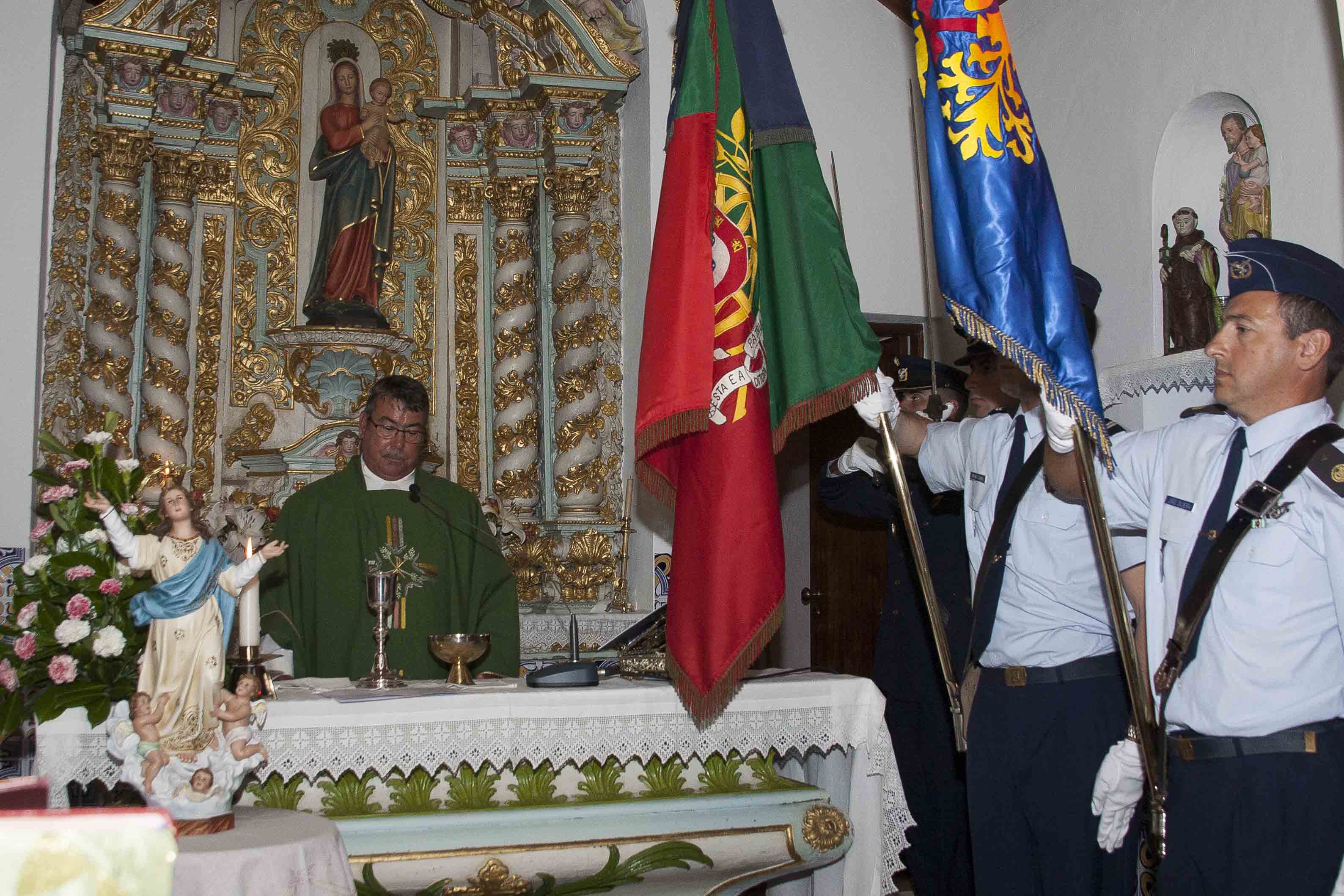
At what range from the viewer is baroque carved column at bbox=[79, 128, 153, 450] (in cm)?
566

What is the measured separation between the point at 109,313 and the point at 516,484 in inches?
83.7

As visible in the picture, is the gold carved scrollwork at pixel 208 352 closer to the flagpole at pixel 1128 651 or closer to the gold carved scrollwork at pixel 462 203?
A: the gold carved scrollwork at pixel 462 203

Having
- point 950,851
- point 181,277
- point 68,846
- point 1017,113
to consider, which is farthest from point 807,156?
point 181,277

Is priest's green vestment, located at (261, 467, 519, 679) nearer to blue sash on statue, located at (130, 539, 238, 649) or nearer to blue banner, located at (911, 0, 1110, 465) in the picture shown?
blue sash on statue, located at (130, 539, 238, 649)

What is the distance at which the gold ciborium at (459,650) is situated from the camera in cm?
355

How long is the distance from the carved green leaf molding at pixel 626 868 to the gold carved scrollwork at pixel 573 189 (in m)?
3.86

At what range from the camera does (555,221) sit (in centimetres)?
649

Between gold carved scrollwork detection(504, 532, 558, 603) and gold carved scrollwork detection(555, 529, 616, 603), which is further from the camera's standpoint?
gold carved scrollwork detection(504, 532, 558, 603)

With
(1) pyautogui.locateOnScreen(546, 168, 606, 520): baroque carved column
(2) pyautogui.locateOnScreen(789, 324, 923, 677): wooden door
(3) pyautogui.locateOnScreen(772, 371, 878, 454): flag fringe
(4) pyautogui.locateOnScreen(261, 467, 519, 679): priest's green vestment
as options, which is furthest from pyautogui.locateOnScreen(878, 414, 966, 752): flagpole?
(2) pyautogui.locateOnScreen(789, 324, 923, 677): wooden door

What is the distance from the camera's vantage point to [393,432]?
14.6 ft

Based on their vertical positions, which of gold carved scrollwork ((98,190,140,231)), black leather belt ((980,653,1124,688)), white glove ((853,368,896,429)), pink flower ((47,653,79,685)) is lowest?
black leather belt ((980,653,1124,688))

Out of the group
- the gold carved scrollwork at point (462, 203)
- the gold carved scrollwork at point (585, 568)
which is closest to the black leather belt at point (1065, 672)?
the gold carved scrollwork at point (585, 568)

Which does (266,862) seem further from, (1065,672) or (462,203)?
(462,203)

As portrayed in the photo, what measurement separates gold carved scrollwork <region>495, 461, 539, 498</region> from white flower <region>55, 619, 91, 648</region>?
146 inches
